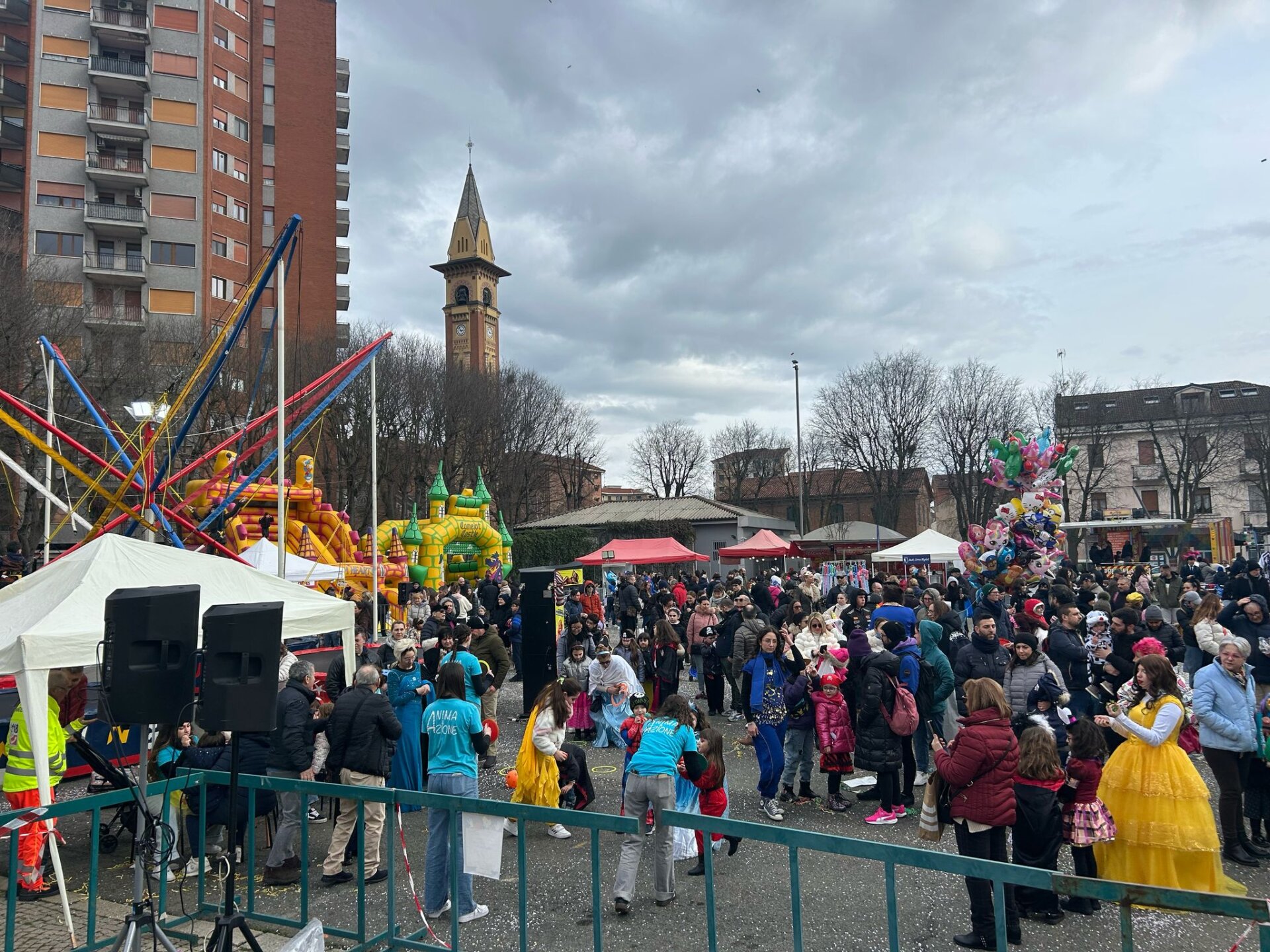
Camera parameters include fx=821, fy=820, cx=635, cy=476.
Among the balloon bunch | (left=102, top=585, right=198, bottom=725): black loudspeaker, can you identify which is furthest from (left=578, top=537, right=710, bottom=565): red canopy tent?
(left=102, top=585, right=198, bottom=725): black loudspeaker

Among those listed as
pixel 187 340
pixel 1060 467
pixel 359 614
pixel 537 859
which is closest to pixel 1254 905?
pixel 537 859

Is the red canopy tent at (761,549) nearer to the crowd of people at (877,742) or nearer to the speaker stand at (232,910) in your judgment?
the crowd of people at (877,742)

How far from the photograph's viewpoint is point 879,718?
7133 millimetres

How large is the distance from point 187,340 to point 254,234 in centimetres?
1838

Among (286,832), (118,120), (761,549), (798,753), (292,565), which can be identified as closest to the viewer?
(286,832)

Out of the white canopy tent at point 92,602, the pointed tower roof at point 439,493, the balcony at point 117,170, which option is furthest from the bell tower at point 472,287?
the white canopy tent at point 92,602

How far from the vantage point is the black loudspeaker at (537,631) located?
11609 millimetres

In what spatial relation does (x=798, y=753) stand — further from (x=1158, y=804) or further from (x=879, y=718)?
(x=1158, y=804)

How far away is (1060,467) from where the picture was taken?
20359 millimetres

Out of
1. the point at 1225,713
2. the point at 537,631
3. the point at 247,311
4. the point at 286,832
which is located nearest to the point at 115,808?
the point at 286,832

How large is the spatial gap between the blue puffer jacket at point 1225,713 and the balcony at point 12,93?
170 ft

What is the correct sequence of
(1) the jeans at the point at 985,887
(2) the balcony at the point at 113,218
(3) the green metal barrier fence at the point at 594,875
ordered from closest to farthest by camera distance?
1. (3) the green metal barrier fence at the point at 594,875
2. (1) the jeans at the point at 985,887
3. (2) the balcony at the point at 113,218

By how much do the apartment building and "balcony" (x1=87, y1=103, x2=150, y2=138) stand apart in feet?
0.24

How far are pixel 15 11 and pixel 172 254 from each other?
1367 centimetres
